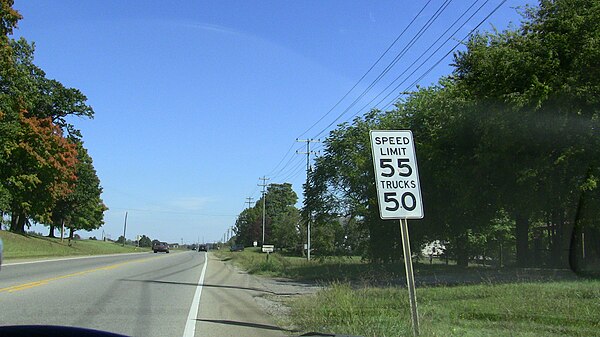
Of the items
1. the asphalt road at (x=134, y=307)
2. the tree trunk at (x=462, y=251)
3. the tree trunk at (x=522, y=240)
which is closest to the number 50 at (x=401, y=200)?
the asphalt road at (x=134, y=307)

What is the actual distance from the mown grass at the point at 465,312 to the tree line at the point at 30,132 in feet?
108

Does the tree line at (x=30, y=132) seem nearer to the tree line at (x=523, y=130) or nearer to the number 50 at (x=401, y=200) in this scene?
the tree line at (x=523, y=130)

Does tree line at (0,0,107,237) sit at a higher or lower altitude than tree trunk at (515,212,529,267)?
higher

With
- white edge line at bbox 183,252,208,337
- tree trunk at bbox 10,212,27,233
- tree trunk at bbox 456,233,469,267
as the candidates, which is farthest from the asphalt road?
tree trunk at bbox 10,212,27,233

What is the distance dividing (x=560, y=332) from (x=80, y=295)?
12.0 meters

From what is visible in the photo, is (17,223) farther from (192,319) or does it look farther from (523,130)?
(523,130)

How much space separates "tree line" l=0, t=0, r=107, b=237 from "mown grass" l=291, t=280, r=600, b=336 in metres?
33.0

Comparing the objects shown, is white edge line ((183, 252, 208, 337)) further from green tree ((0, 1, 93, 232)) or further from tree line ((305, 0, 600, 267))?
green tree ((0, 1, 93, 232))

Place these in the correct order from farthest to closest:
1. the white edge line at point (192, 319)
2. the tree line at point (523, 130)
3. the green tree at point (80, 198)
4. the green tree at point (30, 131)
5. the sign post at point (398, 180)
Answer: the green tree at point (80, 198), the green tree at point (30, 131), the tree line at point (523, 130), the white edge line at point (192, 319), the sign post at point (398, 180)

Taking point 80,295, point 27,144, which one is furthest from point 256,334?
point 27,144

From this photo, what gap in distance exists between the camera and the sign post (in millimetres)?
8195

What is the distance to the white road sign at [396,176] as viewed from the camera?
8227 mm

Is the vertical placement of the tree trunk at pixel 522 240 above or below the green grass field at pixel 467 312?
above

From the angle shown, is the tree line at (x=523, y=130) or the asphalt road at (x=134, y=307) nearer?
the asphalt road at (x=134, y=307)
